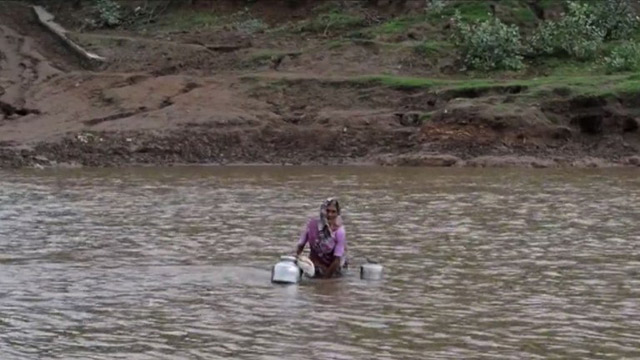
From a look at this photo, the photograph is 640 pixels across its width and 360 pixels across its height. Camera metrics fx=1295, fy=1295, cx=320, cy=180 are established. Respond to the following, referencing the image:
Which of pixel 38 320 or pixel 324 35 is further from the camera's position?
pixel 324 35

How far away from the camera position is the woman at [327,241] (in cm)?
1383

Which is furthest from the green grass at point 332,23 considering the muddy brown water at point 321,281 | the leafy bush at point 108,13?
the muddy brown water at point 321,281

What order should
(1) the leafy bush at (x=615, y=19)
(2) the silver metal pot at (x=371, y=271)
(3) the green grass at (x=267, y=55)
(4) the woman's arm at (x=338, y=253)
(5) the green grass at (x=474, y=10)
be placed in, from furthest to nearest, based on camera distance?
(5) the green grass at (x=474, y=10) < (1) the leafy bush at (x=615, y=19) < (3) the green grass at (x=267, y=55) < (4) the woman's arm at (x=338, y=253) < (2) the silver metal pot at (x=371, y=271)

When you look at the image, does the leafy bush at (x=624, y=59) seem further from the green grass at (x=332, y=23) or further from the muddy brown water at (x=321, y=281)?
the green grass at (x=332, y=23)

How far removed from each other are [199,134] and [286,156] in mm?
2060

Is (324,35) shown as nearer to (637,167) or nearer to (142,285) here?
(637,167)

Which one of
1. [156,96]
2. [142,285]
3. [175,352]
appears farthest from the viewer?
[156,96]

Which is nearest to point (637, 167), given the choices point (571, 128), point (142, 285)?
point (571, 128)

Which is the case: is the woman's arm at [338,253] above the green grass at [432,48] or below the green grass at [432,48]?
below

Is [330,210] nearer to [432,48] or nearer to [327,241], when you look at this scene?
[327,241]

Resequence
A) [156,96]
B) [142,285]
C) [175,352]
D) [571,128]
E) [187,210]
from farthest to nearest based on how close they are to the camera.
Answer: [156,96] → [571,128] → [187,210] → [142,285] → [175,352]

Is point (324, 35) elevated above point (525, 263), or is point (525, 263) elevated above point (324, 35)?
point (324, 35)

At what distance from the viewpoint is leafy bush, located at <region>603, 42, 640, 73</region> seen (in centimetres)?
3105

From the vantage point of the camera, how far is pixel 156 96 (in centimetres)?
3080
